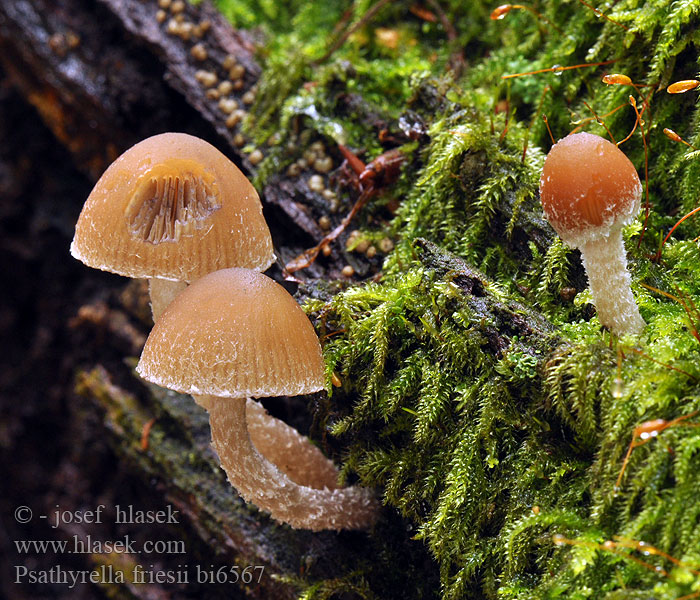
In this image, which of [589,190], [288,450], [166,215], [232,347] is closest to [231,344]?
[232,347]

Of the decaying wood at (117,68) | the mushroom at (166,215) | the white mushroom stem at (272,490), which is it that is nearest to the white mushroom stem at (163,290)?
the mushroom at (166,215)

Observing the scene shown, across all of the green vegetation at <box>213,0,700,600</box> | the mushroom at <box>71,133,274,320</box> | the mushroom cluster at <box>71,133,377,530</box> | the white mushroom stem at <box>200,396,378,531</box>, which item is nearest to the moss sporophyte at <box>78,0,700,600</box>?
the green vegetation at <box>213,0,700,600</box>

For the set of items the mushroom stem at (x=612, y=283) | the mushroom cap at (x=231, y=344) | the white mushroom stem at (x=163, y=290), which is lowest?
the white mushroom stem at (x=163, y=290)

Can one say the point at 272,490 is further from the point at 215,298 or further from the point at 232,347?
the point at 215,298

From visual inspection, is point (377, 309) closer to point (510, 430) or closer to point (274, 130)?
point (510, 430)

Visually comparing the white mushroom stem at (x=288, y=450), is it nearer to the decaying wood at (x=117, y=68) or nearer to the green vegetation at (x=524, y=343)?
the green vegetation at (x=524, y=343)

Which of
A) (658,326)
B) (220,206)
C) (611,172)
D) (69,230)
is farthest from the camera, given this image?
(69,230)

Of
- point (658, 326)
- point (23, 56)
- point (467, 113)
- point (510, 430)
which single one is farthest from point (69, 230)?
point (658, 326)
